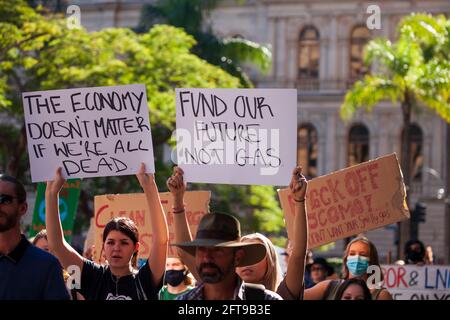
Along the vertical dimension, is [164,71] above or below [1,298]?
above

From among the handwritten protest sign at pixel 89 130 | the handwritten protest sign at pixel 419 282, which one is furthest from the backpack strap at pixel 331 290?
the handwritten protest sign at pixel 419 282

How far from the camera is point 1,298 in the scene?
→ 521 cm

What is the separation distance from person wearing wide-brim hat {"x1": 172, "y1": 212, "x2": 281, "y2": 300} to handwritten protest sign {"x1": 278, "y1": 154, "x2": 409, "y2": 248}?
10.6ft

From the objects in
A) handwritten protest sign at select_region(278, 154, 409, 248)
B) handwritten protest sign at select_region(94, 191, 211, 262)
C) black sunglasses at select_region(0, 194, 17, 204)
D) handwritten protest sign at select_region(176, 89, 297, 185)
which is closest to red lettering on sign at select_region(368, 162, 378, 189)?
handwritten protest sign at select_region(278, 154, 409, 248)

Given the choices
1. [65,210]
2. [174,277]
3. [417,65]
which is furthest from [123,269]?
[417,65]

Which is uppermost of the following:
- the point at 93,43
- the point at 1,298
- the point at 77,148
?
the point at 93,43

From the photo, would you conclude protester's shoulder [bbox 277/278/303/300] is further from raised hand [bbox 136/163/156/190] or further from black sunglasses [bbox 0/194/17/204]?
black sunglasses [bbox 0/194/17/204]

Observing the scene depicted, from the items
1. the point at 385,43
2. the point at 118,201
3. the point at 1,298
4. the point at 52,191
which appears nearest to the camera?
the point at 1,298

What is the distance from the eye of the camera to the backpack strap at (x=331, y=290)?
22.0ft

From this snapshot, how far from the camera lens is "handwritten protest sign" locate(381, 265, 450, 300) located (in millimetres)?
11672

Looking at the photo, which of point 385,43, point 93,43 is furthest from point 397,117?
point 93,43

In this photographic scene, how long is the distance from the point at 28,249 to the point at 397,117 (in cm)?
4467

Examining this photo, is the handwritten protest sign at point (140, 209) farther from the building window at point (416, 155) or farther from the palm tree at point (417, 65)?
the building window at point (416, 155)

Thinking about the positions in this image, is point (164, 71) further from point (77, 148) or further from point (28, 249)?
point (28, 249)
